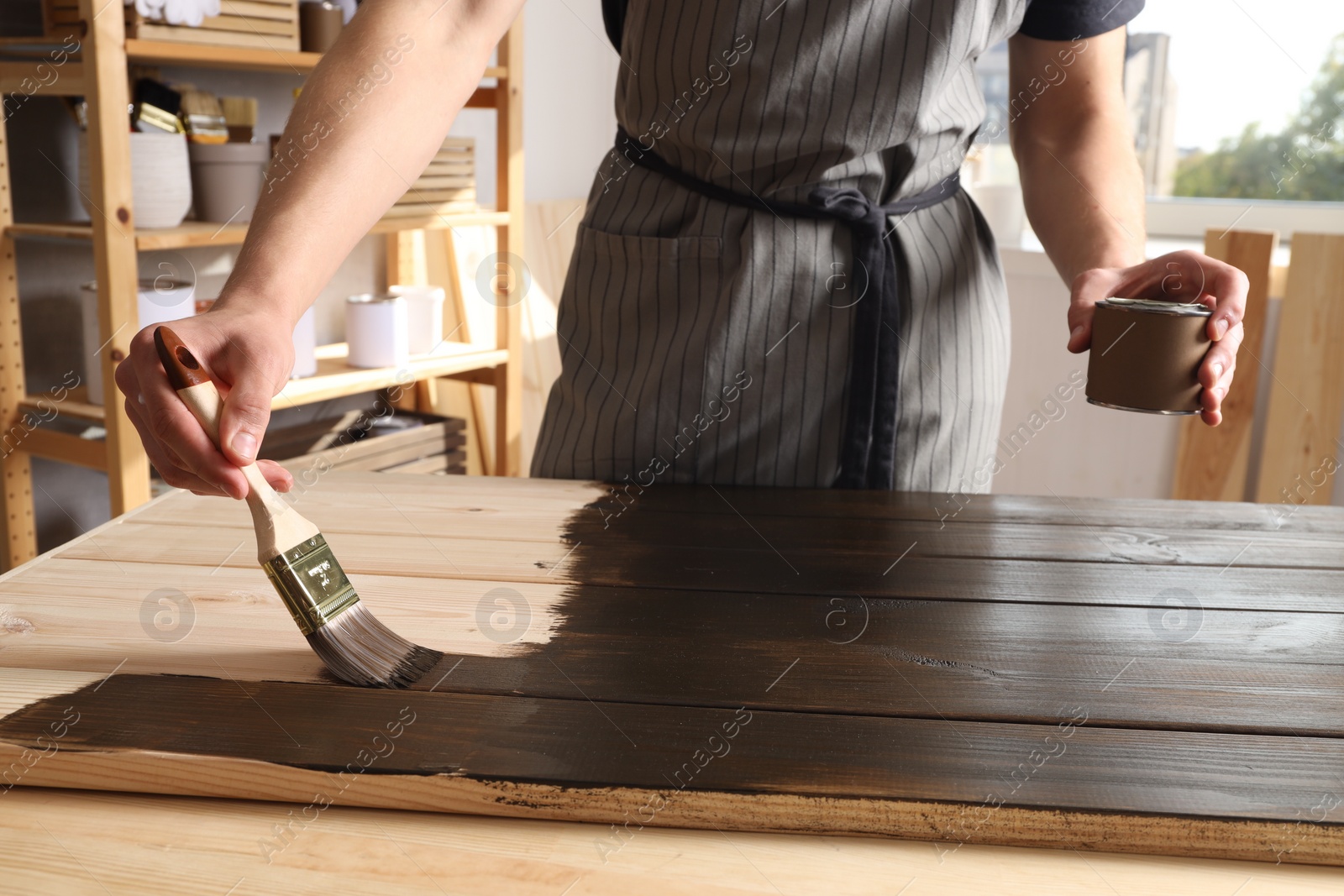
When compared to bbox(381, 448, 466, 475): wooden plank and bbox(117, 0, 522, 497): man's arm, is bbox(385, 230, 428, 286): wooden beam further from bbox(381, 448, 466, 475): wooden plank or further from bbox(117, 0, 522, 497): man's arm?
bbox(117, 0, 522, 497): man's arm

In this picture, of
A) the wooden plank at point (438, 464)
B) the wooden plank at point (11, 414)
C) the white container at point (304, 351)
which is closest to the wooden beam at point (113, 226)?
the wooden plank at point (11, 414)

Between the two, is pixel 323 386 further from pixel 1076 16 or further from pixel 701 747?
pixel 701 747

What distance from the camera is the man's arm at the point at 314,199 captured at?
2.24 ft

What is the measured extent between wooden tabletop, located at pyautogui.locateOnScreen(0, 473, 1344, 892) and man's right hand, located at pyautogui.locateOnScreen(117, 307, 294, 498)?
5.2 inches

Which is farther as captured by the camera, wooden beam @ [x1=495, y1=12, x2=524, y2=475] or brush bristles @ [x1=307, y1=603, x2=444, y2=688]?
wooden beam @ [x1=495, y1=12, x2=524, y2=475]

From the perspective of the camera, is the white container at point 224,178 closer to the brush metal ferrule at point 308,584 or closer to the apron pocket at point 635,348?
the apron pocket at point 635,348

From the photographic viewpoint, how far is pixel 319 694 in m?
0.68

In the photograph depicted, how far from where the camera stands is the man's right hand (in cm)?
67

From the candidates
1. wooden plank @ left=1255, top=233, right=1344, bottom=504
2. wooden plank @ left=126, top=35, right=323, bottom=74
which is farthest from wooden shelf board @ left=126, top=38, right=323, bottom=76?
wooden plank @ left=1255, top=233, right=1344, bottom=504

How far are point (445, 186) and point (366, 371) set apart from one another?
1.58ft

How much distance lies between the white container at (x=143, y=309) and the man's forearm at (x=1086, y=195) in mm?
1393

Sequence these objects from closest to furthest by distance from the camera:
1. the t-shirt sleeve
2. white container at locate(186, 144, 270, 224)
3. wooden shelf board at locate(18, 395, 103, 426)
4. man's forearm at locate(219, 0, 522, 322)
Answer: man's forearm at locate(219, 0, 522, 322)
the t-shirt sleeve
wooden shelf board at locate(18, 395, 103, 426)
white container at locate(186, 144, 270, 224)

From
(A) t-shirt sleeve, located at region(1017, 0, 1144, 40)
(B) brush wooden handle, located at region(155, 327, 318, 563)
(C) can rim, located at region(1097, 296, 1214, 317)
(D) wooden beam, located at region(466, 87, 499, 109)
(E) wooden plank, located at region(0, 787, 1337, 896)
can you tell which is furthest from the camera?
(D) wooden beam, located at region(466, 87, 499, 109)

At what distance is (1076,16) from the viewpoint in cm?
120
